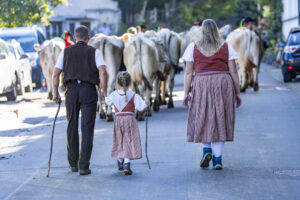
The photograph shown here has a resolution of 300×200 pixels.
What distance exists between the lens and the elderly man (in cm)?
898

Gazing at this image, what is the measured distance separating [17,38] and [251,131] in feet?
54.7

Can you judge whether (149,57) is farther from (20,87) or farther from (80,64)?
(20,87)

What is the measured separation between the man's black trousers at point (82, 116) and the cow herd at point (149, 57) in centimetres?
397

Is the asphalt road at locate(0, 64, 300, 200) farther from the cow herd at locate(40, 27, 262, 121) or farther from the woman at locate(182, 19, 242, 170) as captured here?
the cow herd at locate(40, 27, 262, 121)

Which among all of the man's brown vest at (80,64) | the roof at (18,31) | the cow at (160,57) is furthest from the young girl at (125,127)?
the roof at (18,31)

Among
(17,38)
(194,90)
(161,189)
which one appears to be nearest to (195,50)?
(194,90)

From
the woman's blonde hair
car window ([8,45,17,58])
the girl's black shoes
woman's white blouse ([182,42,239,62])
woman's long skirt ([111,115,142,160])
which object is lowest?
the girl's black shoes

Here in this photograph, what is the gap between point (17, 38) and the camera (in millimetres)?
27719

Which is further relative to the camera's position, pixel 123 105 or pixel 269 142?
pixel 269 142

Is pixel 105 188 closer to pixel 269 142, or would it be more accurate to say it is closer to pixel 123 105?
pixel 123 105

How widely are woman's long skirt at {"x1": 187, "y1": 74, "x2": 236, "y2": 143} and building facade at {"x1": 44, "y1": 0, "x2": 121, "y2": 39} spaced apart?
5635cm

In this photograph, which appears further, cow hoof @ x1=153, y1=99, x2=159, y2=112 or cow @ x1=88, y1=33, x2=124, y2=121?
cow hoof @ x1=153, y1=99, x2=159, y2=112

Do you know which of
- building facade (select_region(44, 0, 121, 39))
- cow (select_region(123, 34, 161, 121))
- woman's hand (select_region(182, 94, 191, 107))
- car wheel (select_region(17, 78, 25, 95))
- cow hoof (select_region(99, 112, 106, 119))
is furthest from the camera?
building facade (select_region(44, 0, 121, 39))

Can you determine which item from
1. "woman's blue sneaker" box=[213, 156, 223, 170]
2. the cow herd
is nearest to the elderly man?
"woman's blue sneaker" box=[213, 156, 223, 170]
